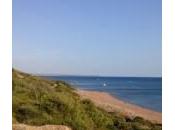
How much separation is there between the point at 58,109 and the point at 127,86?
35 cm

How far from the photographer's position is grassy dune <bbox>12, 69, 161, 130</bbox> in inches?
74.9

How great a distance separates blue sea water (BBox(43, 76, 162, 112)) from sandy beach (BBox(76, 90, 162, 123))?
0.02 meters

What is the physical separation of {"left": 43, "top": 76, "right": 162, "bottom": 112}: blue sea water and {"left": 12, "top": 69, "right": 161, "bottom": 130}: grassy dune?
0.07 m

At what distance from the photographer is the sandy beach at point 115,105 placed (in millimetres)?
1879

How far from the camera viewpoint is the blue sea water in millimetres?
1843

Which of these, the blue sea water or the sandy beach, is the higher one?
the blue sea water

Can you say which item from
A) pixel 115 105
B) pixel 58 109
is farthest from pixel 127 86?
pixel 58 109

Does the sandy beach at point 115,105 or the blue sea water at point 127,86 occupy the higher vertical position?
the blue sea water at point 127,86

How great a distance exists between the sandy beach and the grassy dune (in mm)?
22

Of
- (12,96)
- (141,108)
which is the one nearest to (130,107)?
(141,108)

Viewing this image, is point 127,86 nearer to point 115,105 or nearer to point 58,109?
point 115,105

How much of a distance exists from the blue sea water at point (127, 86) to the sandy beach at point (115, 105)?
20 millimetres

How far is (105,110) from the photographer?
75.8 inches
